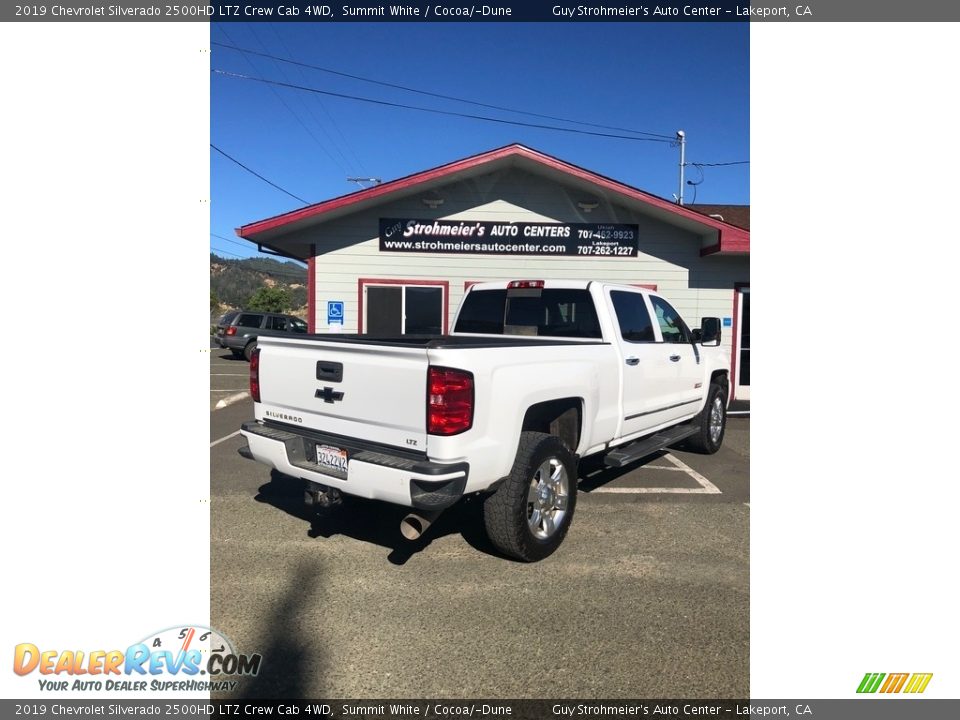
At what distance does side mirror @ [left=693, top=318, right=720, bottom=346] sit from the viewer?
20.4ft

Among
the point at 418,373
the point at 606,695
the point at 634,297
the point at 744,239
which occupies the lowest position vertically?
the point at 606,695

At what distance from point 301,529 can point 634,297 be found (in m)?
3.63

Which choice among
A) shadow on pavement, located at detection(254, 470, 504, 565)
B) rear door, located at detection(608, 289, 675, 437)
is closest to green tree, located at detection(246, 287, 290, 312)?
shadow on pavement, located at detection(254, 470, 504, 565)

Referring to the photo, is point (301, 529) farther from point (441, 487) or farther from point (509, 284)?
point (509, 284)

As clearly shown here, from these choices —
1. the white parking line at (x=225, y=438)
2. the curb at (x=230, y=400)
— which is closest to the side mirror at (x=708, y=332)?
the white parking line at (x=225, y=438)

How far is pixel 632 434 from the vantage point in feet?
16.5

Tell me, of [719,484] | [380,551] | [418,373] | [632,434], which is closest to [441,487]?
[418,373]

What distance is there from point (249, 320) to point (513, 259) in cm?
1483

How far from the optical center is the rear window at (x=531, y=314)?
16.4 ft

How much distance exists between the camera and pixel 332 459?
3523mm

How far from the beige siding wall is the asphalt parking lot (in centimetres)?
609

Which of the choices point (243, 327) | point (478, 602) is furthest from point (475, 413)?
point (243, 327)

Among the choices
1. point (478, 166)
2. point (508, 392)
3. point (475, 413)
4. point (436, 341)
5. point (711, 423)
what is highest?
point (478, 166)

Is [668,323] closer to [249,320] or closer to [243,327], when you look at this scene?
[243,327]
